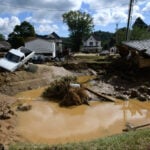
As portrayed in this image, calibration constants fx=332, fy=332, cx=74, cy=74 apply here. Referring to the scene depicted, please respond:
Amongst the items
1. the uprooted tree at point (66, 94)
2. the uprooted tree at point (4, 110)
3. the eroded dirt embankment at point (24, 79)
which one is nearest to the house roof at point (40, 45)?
the eroded dirt embankment at point (24, 79)

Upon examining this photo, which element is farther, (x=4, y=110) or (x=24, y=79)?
(x=24, y=79)

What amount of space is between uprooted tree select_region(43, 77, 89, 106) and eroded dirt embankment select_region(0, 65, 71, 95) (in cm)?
237

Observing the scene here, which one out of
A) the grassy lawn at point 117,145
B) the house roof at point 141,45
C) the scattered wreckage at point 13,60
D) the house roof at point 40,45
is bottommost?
the house roof at point 40,45

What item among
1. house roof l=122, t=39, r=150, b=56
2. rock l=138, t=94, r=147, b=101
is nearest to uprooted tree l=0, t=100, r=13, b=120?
rock l=138, t=94, r=147, b=101

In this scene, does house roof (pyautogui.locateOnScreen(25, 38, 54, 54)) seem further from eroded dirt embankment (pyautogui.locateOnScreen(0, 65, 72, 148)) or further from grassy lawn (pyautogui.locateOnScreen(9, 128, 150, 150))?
grassy lawn (pyautogui.locateOnScreen(9, 128, 150, 150))

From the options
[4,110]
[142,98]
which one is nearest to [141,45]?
[142,98]

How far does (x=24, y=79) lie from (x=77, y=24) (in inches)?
2136

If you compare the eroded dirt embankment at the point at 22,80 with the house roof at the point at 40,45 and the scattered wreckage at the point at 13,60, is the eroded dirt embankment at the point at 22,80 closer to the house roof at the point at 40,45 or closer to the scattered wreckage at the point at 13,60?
the scattered wreckage at the point at 13,60

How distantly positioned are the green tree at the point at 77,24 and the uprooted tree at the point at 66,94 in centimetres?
5514

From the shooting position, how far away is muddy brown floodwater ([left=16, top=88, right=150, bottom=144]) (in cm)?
1298

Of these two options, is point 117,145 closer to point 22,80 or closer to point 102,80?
point 22,80

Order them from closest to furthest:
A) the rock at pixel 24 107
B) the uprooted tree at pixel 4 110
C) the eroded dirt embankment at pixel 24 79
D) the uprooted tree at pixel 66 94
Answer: the uprooted tree at pixel 4 110
the rock at pixel 24 107
the uprooted tree at pixel 66 94
the eroded dirt embankment at pixel 24 79

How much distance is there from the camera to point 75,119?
1559 cm

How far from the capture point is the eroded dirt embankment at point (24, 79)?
21684 millimetres
